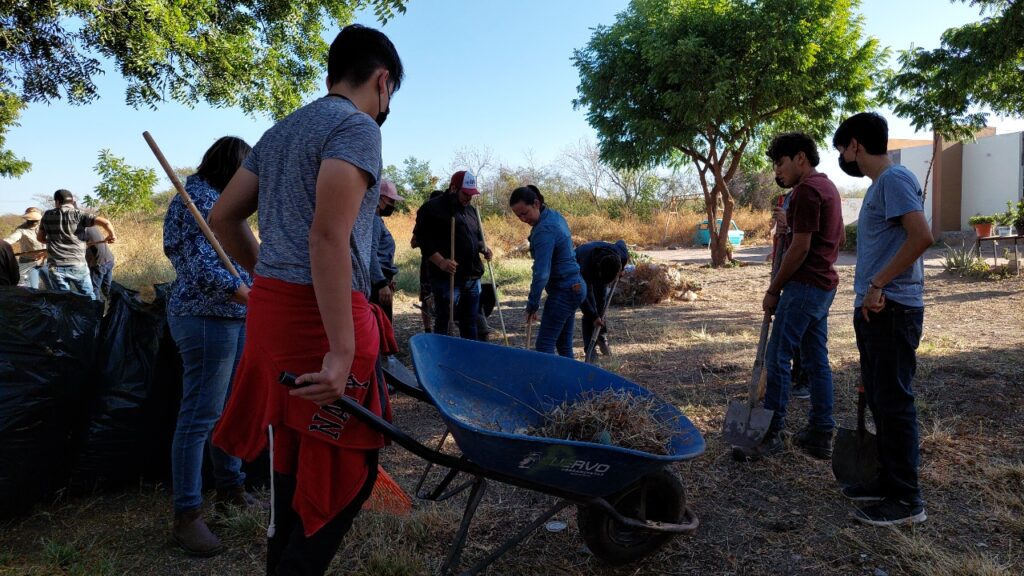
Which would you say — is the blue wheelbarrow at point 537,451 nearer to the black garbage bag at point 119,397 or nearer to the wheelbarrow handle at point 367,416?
the wheelbarrow handle at point 367,416

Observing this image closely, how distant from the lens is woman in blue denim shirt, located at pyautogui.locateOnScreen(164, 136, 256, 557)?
2.50m

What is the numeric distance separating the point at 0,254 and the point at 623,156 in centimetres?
1311

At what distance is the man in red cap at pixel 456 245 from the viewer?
5.32 metres

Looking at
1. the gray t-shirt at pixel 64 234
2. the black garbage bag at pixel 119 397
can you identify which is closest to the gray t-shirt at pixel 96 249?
the gray t-shirt at pixel 64 234

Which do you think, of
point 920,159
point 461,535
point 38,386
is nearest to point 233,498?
point 38,386

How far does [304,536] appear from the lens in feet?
5.06

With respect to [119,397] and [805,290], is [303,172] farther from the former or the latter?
[805,290]

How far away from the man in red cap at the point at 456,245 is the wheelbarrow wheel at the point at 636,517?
10.2 feet

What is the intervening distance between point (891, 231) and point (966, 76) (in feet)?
23.3

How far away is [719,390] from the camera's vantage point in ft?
16.0

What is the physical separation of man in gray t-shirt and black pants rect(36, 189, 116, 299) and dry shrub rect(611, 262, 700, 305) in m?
7.25

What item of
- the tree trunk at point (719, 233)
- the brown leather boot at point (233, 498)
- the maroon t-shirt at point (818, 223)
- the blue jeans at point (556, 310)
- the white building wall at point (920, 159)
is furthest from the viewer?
the white building wall at point (920, 159)

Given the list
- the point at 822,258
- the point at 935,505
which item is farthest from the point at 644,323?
the point at 935,505

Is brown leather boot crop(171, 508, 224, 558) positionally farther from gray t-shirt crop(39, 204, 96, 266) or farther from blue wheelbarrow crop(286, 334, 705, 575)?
gray t-shirt crop(39, 204, 96, 266)
